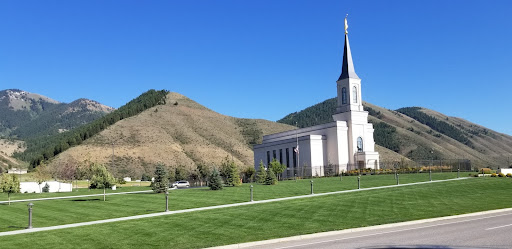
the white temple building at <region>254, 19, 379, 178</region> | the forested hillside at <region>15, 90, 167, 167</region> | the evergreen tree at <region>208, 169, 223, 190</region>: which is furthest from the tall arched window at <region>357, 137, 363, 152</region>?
the forested hillside at <region>15, 90, 167, 167</region>

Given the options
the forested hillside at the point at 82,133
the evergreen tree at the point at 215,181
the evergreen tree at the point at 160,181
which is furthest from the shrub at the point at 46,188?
the forested hillside at the point at 82,133

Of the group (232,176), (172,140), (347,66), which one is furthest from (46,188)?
(172,140)

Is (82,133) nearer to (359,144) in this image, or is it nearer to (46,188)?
(46,188)

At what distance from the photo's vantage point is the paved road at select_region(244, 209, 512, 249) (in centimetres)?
1345

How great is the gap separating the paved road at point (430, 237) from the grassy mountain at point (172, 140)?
3671 inches

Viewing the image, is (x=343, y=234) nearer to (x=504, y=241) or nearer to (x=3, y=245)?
(x=504, y=241)

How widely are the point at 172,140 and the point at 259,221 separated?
384 ft

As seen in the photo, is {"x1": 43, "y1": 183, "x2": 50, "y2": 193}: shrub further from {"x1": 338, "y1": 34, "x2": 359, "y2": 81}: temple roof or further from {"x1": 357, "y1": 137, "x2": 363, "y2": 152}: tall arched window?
{"x1": 338, "y1": 34, "x2": 359, "y2": 81}: temple roof

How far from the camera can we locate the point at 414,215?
20.8 metres

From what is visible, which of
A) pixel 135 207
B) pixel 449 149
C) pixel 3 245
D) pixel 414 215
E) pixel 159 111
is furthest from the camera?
pixel 449 149

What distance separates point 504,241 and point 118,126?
13081 centimetres

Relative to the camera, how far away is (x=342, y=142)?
247ft

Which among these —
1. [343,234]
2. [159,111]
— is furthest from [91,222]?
[159,111]

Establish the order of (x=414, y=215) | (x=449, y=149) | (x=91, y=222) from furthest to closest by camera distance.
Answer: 1. (x=449, y=149)
2. (x=91, y=222)
3. (x=414, y=215)
